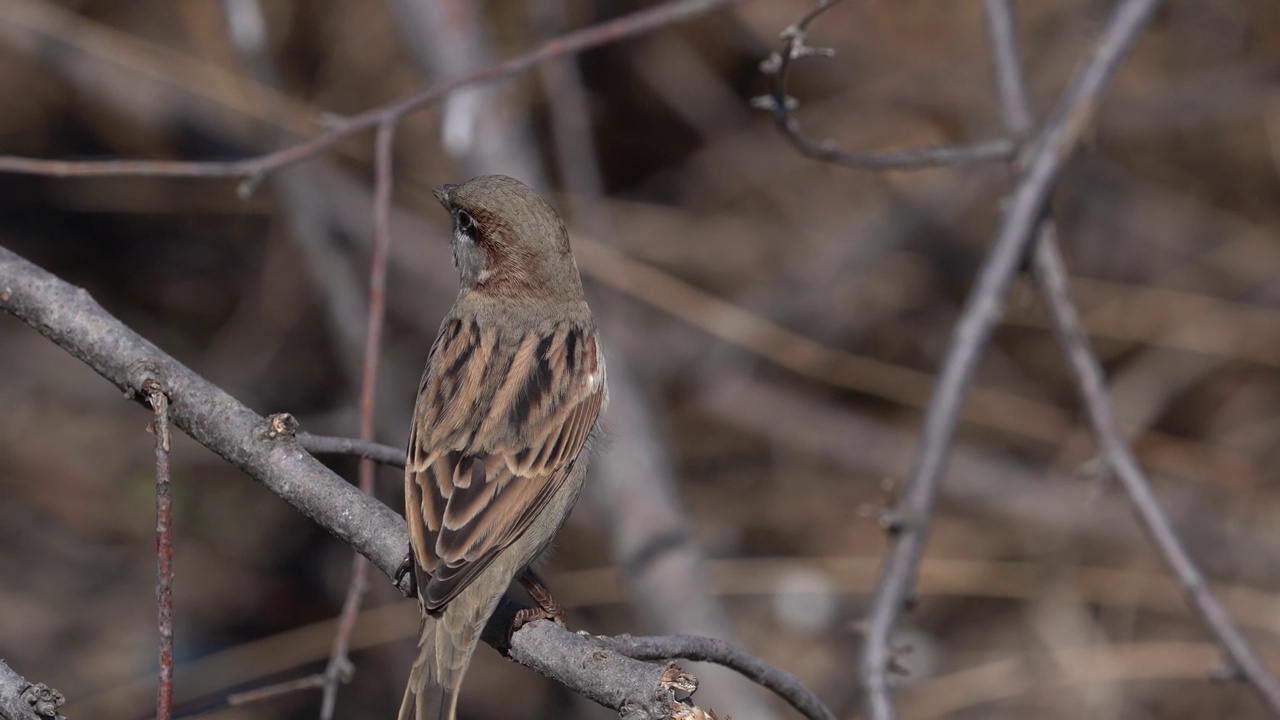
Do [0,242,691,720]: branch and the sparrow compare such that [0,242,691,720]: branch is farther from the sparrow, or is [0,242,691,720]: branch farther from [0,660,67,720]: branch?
[0,660,67,720]: branch

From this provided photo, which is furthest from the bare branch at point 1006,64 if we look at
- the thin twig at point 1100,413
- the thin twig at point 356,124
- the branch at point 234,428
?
the branch at point 234,428

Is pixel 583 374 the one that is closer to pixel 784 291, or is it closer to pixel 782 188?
pixel 784 291

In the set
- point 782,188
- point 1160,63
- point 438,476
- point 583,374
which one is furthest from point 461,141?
point 1160,63

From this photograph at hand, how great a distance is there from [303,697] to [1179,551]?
14.5 ft

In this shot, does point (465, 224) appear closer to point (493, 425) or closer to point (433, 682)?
point (493, 425)

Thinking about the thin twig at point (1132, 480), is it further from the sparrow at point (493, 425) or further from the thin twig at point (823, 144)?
the sparrow at point (493, 425)

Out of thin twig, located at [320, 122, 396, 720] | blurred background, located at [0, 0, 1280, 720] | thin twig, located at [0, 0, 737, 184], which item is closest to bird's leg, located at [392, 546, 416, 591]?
thin twig, located at [320, 122, 396, 720]

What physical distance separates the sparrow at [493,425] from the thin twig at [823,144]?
80 cm

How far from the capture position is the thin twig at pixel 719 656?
8.78ft

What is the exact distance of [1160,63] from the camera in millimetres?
8078

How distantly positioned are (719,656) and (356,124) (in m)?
2.09

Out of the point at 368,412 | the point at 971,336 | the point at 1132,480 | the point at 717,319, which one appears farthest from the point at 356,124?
the point at 717,319

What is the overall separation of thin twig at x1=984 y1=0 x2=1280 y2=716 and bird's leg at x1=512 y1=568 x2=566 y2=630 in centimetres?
193

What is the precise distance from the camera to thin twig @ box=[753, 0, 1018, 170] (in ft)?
11.4
